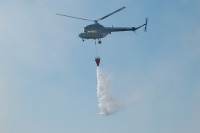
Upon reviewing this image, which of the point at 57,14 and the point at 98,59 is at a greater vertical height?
the point at 57,14

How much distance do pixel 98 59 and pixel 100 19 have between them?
1444 centimetres

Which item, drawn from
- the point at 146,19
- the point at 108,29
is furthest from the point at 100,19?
the point at 146,19

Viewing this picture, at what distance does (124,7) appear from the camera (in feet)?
556

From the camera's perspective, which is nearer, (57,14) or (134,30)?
(57,14)

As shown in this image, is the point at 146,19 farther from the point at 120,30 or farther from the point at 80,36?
the point at 80,36

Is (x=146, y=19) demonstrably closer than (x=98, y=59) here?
No

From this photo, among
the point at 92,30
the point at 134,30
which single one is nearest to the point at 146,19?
the point at 134,30

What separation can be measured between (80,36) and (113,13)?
1150cm

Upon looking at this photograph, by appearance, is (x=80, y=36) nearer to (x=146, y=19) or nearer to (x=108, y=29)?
(x=108, y=29)

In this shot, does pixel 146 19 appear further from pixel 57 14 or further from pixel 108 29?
pixel 57 14

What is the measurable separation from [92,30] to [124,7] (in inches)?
464

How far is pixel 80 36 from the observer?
565ft

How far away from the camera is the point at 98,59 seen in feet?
552

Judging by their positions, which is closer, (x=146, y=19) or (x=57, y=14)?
(x=57, y=14)
